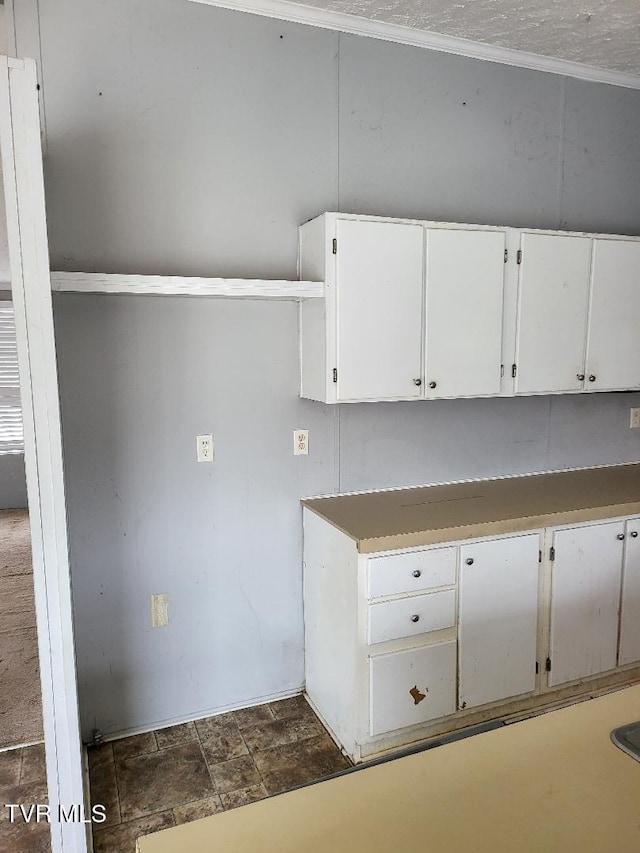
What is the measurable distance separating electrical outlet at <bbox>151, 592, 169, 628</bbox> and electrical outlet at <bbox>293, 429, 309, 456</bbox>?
0.79 m

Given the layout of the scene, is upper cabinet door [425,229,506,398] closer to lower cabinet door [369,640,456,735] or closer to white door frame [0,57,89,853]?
lower cabinet door [369,640,456,735]

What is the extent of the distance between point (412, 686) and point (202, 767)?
83 cm

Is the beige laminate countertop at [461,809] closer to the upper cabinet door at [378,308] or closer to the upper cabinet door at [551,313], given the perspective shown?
the upper cabinet door at [378,308]

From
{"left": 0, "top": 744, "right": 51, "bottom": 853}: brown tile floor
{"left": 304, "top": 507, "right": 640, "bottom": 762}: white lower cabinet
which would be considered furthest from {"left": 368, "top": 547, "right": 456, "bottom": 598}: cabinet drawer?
{"left": 0, "top": 744, "right": 51, "bottom": 853}: brown tile floor

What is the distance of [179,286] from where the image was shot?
2.16 metres

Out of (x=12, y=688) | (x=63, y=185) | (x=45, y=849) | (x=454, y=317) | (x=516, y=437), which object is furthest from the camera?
(x=516, y=437)

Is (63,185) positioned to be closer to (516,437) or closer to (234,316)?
(234,316)

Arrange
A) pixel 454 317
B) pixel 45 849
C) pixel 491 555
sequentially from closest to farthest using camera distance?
1. pixel 45 849
2. pixel 491 555
3. pixel 454 317

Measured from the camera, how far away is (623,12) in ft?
8.06

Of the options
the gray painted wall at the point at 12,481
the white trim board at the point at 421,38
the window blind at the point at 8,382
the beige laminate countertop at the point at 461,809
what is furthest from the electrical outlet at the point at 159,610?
the gray painted wall at the point at 12,481

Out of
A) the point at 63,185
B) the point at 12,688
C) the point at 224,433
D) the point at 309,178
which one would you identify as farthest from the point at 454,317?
the point at 12,688

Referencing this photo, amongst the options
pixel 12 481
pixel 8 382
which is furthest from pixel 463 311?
pixel 12 481

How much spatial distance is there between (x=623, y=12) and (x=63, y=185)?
2285mm

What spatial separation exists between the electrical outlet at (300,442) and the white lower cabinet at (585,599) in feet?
3.56
